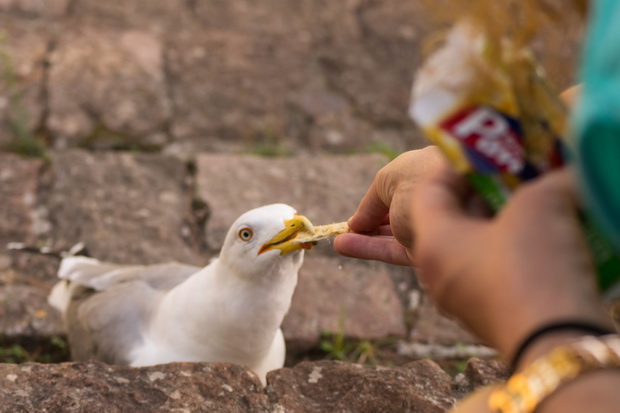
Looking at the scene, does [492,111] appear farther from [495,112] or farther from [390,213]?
[390,213]

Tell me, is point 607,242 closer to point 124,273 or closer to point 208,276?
point 208,276

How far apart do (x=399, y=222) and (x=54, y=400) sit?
0.85 meters

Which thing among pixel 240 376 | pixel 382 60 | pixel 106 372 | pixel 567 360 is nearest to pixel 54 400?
pixel 106 372

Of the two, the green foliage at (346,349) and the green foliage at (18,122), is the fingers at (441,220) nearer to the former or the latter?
the green foliage at (346,349)

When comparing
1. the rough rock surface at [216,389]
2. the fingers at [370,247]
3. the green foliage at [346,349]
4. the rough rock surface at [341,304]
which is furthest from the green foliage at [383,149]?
the rough rock surface at [216,389]

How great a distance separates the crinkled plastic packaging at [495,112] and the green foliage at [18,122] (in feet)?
9.57

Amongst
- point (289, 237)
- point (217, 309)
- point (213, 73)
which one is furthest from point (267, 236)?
point (213, 73)

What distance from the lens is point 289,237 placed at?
80.4 inches

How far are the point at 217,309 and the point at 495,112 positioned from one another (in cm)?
144

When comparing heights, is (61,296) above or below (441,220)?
below

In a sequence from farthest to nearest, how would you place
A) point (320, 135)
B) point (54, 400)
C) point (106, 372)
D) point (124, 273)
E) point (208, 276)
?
point (320, 135) < point (124, 273) < point (208, 276) < point (106, 372) < point (54, 400)

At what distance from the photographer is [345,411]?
166 centimetres

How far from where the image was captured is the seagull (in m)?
2.07

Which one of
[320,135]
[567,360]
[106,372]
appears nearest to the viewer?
[567,360]
